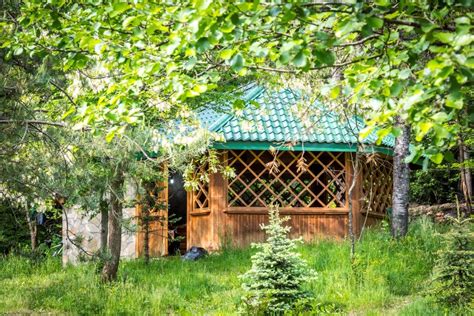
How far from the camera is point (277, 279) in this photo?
688 cm

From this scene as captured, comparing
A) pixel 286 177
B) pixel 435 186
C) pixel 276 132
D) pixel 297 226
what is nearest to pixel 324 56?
pixel 276 132

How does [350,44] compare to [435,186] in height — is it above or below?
above

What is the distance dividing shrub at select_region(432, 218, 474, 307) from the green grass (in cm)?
26

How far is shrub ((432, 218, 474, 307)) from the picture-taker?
649 centimetres

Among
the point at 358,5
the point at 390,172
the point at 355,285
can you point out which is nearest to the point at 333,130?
the point at 390,172

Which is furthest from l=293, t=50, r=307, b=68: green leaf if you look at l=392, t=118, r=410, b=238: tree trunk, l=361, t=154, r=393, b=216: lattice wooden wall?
l=361, t=154, r=393, b=216: lattice wooden wall

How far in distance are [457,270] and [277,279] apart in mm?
1937

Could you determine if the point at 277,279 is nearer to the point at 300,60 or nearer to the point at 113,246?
the point at 113,246

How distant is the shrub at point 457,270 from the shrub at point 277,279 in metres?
1.46

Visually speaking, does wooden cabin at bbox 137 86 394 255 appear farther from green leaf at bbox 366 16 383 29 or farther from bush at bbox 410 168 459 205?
green leaf at bbox 366 16 383 29

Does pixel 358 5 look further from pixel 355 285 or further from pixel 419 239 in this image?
pixel 419 239

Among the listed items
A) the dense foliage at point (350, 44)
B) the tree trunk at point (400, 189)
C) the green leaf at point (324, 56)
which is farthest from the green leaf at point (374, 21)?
the tree trunk at point (400, 189)

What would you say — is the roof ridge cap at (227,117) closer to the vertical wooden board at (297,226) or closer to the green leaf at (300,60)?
the vertical wooden board at (297,226)

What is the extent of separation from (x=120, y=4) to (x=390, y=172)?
11146mm
